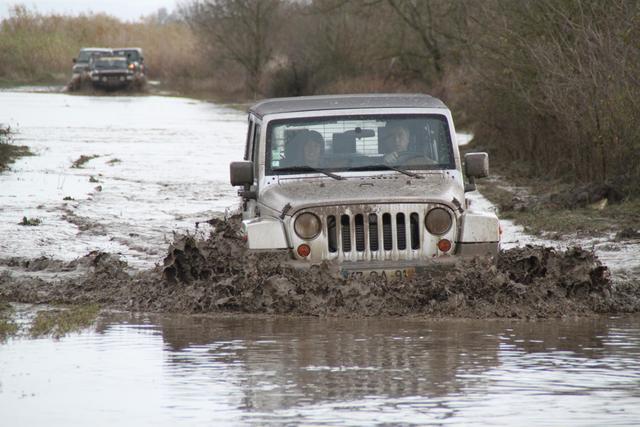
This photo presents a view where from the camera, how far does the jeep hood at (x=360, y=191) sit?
9.63 m

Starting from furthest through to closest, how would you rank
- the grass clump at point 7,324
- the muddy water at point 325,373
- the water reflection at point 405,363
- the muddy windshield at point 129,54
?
the muddy windshield at point 129,54 < the grass clump at point 7,324 < the water reflection at point 405,363 < the muddy water at point 325,373

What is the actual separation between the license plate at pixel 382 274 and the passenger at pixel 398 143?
4.18 feet

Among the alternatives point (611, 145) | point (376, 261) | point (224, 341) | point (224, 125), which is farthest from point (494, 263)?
point (224, 125)

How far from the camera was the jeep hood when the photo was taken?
9.63m

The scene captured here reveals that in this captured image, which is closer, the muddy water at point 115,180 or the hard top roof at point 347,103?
the hard top roof at point 347,103

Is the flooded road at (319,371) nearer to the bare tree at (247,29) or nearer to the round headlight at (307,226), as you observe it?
the round headlight at (307,226)

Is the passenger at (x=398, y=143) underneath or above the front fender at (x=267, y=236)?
above

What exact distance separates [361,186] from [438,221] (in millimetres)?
684

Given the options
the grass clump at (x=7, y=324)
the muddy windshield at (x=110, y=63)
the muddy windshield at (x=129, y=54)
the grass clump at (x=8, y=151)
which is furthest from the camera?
the muddy windshield at (x=129, y=54)

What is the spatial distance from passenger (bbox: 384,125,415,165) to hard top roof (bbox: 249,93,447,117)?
0.24 metres

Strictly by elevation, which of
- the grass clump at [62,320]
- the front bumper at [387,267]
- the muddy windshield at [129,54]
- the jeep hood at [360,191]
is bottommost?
the grass clump at [62,320]

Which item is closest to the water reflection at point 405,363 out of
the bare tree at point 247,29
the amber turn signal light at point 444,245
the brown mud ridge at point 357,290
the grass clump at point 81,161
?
the brown mud ridge at point 357,290

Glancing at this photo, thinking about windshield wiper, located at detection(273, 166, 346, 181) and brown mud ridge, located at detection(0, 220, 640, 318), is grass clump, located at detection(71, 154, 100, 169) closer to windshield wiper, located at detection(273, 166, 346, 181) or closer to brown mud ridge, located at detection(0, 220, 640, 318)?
brown mud ridge, located at detection(0, 220, 640, 318)

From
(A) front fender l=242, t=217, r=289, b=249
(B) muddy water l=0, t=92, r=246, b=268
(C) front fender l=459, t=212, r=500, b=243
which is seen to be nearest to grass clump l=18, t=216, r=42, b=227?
(B) muddy water l=0, t=92, r=246, b=268
